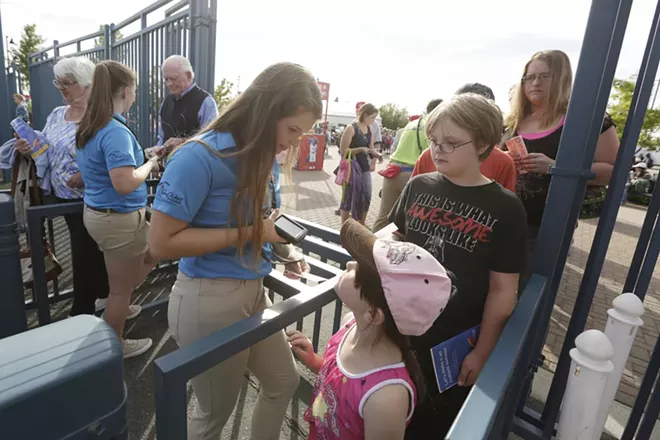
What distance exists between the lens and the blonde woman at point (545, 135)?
201 centimetres

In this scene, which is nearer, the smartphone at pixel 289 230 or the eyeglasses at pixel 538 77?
the smartphone at pixel 289 230

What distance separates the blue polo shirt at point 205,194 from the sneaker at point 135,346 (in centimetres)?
174

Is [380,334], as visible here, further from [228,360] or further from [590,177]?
[590,177]

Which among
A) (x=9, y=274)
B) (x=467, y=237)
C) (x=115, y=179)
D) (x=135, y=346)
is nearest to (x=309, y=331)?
(x=135, y=346)

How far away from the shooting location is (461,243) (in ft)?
5.02

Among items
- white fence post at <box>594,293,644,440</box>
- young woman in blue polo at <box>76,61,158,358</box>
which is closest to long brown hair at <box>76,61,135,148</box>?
young woman in blue polo at <box>76,61,158,358</box>

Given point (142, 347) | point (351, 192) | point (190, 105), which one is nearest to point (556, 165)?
point (142, 347)

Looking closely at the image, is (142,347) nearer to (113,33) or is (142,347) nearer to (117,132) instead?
(117,132)

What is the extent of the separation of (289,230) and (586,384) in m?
1.22

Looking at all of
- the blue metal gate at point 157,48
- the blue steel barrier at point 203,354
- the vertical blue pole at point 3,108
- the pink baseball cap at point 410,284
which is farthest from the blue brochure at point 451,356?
the vertical blue pole at point 3,108

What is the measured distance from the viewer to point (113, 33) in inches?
226

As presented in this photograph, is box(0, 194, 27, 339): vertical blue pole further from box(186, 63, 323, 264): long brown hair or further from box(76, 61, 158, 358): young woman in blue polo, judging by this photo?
box(186, 63, 323, 264): long brown hair

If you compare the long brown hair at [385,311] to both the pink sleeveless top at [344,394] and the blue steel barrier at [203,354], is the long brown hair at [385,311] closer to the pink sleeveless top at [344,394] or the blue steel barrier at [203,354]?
the pink sleeveless top at [344,394]

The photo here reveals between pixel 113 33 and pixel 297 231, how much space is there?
5.93 metres
